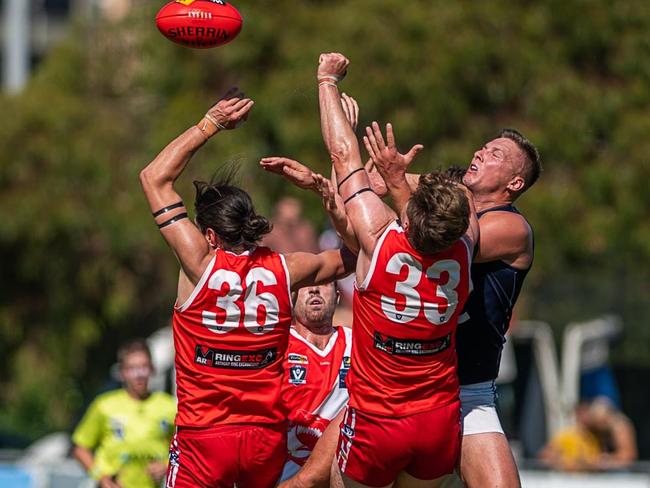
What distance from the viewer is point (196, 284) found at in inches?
256

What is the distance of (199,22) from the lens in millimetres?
6922

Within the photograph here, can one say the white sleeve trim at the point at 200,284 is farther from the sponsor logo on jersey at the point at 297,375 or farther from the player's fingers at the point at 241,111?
the sponsor logo on jersey at the point at 297,375

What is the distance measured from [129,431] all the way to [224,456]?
3.55m

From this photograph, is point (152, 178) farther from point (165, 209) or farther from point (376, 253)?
point (376, 253)

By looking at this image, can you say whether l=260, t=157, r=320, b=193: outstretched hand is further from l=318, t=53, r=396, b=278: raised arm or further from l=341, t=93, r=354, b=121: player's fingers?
l=341, t=93, r=354, b=121: player's fingers

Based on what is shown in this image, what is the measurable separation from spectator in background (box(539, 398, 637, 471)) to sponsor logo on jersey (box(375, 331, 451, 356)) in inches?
284

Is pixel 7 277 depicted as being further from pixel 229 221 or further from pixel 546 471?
pixel 229 221

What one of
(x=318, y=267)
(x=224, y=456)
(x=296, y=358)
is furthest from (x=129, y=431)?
(x=318, y=267)

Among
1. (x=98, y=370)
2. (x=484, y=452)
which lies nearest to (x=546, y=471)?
(x=484, y=452)

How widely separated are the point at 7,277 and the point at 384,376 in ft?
43.6

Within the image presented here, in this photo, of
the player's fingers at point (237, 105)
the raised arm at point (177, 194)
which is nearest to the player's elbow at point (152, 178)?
the raised arm at point (177, 194)

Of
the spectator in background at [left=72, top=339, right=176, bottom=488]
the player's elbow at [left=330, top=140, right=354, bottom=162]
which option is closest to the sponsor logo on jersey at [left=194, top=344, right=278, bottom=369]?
the player's elbow at [left=330, top=140, right=354, bottom=162]

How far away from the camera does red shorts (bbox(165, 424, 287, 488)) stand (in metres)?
6.59

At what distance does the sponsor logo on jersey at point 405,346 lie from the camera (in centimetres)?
623
